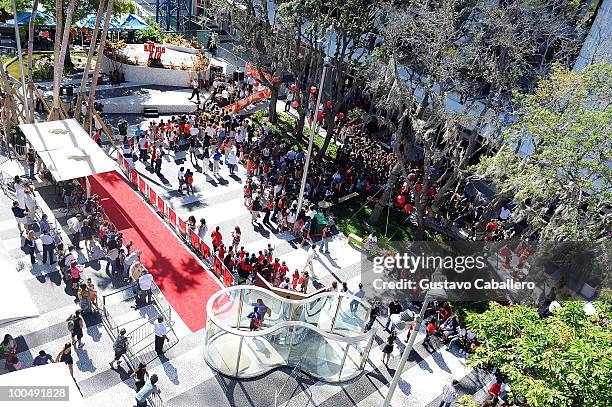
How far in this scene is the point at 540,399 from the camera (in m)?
8.67

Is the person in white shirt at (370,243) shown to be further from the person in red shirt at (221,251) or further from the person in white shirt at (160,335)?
the person in white shirt at (160,335)

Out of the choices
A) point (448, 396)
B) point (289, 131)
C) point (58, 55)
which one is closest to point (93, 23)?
point (58, 55)

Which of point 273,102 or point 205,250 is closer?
point 205,250

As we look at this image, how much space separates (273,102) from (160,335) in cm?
A: 1663

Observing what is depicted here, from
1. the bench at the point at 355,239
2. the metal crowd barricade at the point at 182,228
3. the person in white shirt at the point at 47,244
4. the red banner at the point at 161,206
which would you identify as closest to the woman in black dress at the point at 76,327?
the person in white shirt at the point at 47,244

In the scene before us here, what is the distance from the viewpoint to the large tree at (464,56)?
691 inches

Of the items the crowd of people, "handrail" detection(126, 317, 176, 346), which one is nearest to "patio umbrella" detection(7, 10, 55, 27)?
the crowd of people

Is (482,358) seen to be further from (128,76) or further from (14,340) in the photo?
(128,76)

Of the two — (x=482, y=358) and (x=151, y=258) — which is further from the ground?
(x=482, y=358)

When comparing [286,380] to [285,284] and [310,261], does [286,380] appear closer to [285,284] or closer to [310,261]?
[285,284]

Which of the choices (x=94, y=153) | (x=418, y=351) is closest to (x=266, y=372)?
(x=418, y=351)

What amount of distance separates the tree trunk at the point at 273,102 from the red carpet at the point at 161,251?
30.1 feet

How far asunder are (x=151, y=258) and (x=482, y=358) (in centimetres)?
1162

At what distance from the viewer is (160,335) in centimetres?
1423
